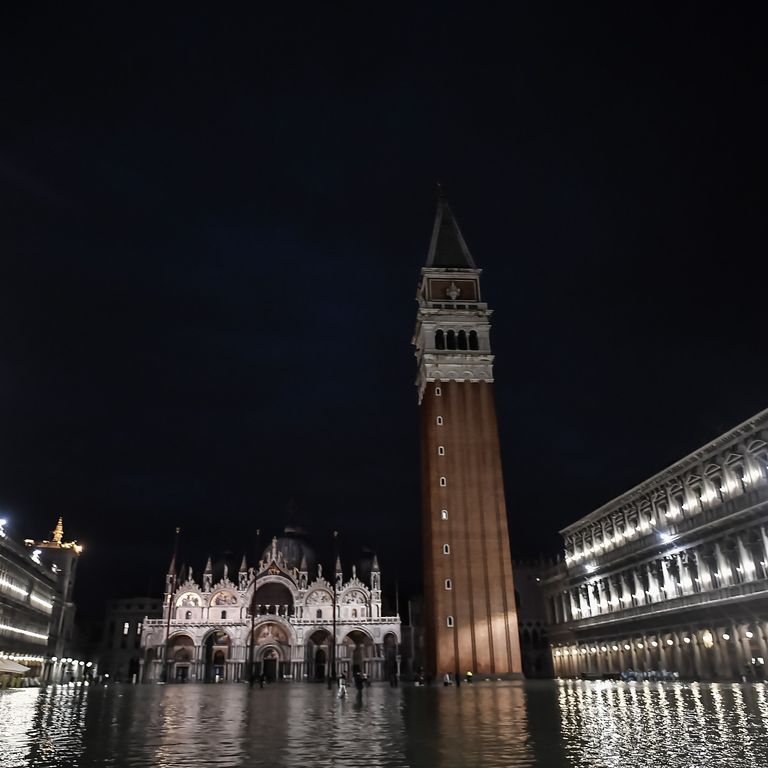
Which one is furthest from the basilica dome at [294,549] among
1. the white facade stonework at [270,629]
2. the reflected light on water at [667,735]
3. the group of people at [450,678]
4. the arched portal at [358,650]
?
the reflected light on water at [667,735]

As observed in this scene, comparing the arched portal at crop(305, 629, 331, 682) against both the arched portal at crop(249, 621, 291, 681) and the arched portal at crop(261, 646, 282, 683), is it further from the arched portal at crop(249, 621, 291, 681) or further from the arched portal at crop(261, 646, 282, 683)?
the arched portal at crop(261, 646, 282, 683)

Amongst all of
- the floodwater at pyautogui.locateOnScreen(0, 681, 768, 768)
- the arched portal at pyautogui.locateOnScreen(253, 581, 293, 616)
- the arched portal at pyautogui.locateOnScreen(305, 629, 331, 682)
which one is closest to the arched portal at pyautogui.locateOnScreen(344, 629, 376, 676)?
the arched portal at pyautogui.locateOnScreen(305, 629, 331, 682)

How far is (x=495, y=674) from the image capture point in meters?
58.3

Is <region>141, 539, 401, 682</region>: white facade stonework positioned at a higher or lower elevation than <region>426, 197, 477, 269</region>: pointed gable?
lower

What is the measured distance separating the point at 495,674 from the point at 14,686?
40048mm

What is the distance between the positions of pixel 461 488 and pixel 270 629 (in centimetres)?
4437

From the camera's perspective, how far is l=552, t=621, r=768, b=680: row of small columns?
42.2 meters

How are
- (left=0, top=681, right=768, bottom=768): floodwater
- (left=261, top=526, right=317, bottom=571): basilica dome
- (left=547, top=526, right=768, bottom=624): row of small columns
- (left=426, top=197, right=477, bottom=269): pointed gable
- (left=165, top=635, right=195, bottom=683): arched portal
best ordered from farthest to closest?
(left=261, top=526, right=317, bottom=571): basilica dome, (left=165, top=635, right=195, bottom=683): arched portal, (left=426, top=197, right=477, bottom=269): pointed gable, (left=547, top=526, right=768, bottom=624): row of small columns, (left=0, top=681, right=768, bottom=768): floodwater

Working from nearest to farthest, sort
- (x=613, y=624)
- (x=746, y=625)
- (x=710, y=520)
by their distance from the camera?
(x=746, y=625), (x=710, y=520), (x=613, y=624)

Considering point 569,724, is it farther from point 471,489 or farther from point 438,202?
point 438,202

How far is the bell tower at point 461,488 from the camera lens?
6006 centimetres

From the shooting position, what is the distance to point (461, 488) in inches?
2552

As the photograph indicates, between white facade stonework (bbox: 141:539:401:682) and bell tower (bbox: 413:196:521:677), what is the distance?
98.0 ft

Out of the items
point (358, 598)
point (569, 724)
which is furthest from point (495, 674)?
point (569, 724)
